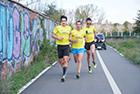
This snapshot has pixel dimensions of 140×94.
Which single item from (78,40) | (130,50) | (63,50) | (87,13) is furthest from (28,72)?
Answer: (87,13)

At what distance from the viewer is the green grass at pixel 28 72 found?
19.5 ft

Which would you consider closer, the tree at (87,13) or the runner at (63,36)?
the runner at (63,36)

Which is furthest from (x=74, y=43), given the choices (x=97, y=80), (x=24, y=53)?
(x=24, y=53)

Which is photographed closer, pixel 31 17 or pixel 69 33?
pixel 69 33

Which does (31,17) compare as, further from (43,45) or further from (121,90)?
(121,90)

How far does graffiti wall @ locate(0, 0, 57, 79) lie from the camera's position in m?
7.25

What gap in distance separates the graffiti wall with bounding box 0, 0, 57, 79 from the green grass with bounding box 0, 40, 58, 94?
31cm

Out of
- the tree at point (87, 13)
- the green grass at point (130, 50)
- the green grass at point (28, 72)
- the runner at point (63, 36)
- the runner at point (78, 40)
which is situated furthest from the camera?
the tree at point (87, 13)

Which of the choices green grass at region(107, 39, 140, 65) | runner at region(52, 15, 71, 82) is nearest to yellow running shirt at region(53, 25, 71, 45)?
runner at region(52, 15, 71, 82)

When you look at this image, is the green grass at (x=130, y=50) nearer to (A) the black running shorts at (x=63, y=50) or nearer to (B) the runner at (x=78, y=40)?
(B) the runner at (x=78, y=40)

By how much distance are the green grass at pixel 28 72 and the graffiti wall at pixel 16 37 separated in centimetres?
31

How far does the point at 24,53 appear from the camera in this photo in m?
9.81

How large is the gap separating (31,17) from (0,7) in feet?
13.4

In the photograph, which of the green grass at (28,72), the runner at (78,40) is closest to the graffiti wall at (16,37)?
the green grass at (28,72)
